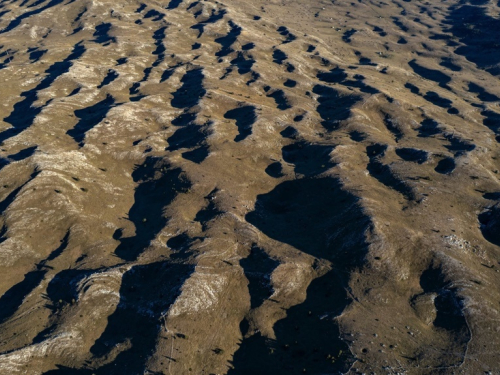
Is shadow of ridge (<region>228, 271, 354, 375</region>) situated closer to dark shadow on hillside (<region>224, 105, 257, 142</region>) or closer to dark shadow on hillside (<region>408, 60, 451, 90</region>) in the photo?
dark shadow on hillside (<region>224, 105, 257, 142</region>)

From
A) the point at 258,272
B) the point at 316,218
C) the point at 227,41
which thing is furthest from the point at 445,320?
the point at 227,41

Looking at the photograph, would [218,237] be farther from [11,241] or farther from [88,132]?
[88,132]

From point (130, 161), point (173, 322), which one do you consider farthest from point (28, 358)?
point (130, 161)

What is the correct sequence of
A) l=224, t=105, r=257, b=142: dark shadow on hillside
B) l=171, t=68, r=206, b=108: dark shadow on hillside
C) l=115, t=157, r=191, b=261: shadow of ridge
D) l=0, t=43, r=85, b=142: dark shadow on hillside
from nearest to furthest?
l=115, t=157, r=191, b=261: shadow of ridge
l=0, t=43, r=85, b=142: dark shadow on hillside
l=224, t=105, r=257, b=142: dark shadow on hillside
l=171, t=68, r=206, b=108: dark shadow on hillside

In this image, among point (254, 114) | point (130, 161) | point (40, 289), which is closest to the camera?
point (40, 289)

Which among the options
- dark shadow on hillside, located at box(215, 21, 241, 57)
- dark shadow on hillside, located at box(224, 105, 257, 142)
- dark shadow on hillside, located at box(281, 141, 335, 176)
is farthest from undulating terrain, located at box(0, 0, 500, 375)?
dark shadow on hillside, located at box(215, 21, 241, 57)

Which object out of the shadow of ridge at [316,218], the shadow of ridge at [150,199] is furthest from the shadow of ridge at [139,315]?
the shadow of ridge at [316,218]

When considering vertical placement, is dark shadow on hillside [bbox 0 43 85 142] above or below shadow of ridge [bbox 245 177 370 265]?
below
